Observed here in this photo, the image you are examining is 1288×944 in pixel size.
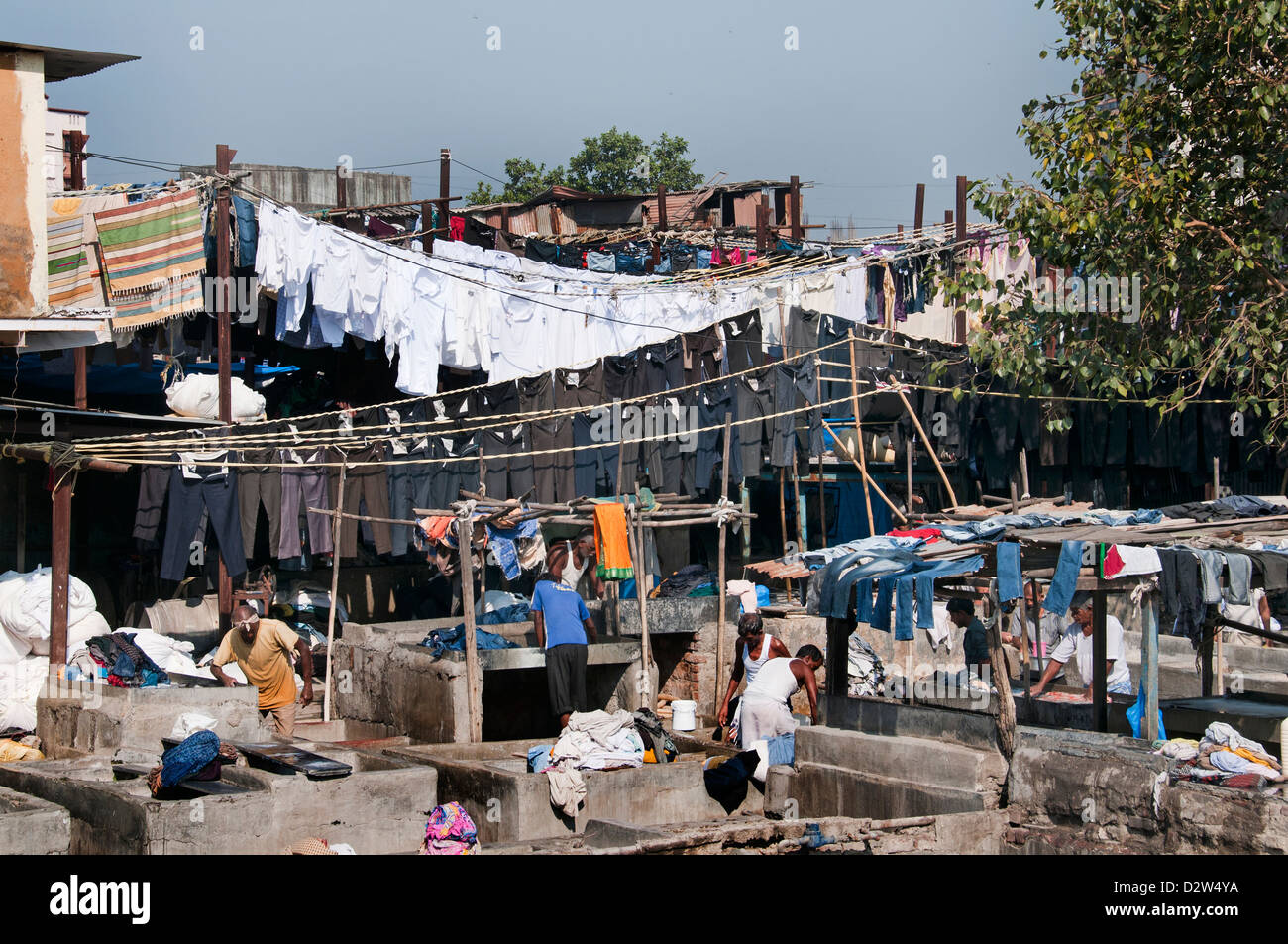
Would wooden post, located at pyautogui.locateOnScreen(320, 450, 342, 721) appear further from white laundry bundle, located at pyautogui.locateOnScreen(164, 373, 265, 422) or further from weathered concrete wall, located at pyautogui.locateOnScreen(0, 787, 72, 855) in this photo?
weathered concrete wall, located at pyautogui.locateOnScreen(0, 787, 72, 855)

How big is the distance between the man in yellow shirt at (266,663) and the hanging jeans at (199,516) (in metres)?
1.57

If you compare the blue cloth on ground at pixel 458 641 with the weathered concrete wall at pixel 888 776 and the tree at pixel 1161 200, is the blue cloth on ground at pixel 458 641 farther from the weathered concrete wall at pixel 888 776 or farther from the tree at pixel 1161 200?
the tree at pixel 1161 200

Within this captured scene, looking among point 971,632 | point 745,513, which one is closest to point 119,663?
point 745,513

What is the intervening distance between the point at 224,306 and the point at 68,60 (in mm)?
4634

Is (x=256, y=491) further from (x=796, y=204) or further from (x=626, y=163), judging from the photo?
(x=626, y=163)

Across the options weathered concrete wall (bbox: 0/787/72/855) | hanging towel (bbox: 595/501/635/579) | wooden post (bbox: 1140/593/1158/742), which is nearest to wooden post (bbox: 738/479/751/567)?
hanging towel (bbox: 595/501/635/579)

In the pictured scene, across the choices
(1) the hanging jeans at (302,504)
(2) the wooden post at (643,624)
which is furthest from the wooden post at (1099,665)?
(1) the hanging jeans at (302,504)

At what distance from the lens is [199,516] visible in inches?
540

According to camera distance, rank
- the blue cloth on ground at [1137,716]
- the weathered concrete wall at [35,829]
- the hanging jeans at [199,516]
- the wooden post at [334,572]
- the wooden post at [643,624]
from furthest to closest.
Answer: the hanging jeans at [199,516] < the wooden post at [334,572] < the wooden post at [643,624] < the blue cloth on ground at [1137,716] < the weathered concrete wall at [35,829]

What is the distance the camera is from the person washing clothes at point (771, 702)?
10648 millimetres

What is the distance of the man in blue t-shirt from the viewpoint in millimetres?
11539

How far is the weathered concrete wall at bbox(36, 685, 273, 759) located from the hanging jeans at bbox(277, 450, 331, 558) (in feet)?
10.0

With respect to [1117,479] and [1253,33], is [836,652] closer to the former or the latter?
[1253,33]

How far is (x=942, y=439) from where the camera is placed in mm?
18531
